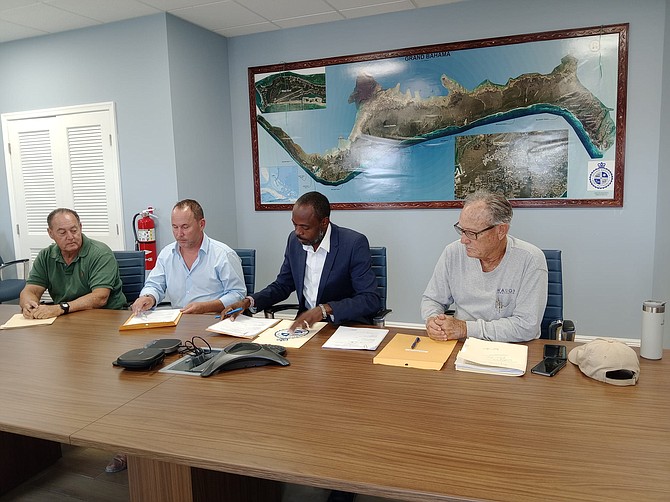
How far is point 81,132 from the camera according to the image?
413 centimetres

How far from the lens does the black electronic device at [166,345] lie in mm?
1761

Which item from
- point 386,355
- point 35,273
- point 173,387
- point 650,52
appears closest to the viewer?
point 173,387

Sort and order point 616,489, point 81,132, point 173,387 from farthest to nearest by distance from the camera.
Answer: point 81,132
point 173,387
point 616,489

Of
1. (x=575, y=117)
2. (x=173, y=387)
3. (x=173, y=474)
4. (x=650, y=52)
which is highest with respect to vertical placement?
(x=650, y=52)

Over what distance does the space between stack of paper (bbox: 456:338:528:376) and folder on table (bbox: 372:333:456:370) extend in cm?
6

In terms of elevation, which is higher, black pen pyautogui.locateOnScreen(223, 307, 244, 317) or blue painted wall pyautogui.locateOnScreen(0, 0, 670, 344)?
blue painted wall pyautogui.locateOnScreen(0, 0, 670, 344)

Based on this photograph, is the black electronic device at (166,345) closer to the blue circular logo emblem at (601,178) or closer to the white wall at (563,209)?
the white wall at (563,209)

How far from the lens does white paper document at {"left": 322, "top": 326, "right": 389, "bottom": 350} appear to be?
175 centimetres

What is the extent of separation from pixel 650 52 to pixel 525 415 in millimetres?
3148

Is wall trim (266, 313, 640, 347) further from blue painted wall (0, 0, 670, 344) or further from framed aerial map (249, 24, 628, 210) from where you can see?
framed aerial map (249, 24, 628, 210)

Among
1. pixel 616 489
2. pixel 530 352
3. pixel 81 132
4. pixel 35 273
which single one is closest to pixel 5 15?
pixel 81 132

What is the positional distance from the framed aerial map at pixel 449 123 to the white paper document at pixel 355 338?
7.17ft

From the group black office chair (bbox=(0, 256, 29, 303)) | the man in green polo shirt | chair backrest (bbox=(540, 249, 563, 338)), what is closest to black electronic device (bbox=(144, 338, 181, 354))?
the man in green polo shirt

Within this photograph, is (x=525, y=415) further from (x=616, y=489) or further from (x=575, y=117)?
(x=575, y=117)
